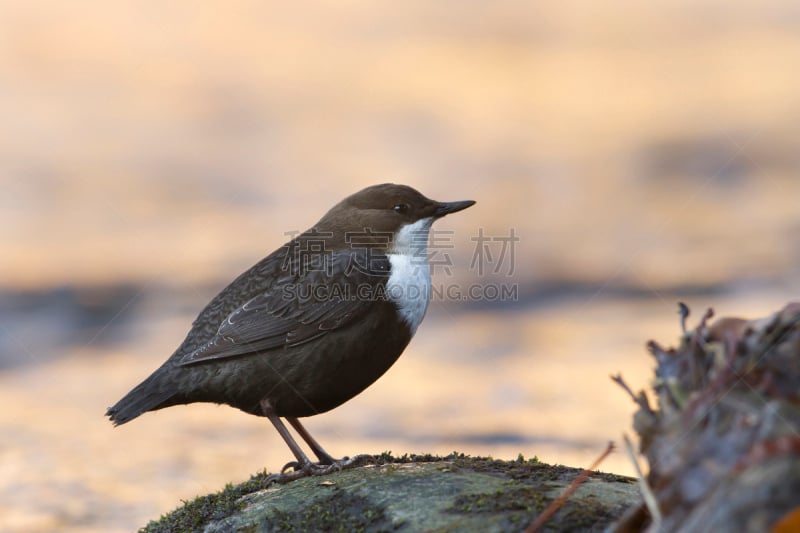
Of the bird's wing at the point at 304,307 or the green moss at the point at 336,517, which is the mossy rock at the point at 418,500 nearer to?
the green moss at the point at 336,517

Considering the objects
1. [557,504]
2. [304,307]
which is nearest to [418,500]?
[557,504]

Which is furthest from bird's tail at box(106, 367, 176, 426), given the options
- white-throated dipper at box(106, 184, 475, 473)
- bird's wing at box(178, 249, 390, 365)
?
bird's wing at box(178, 249, 390, 365)

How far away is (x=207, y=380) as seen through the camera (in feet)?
16.6

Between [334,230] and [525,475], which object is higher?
[334,230]

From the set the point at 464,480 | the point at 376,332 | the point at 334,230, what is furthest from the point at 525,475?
the point at 334,230

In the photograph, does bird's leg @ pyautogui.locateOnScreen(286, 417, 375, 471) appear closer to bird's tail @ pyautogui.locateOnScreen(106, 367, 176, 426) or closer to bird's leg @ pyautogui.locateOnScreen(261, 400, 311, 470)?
bird's leg @ pyautogui.locateOnScreen(261, 400, 311, 470)

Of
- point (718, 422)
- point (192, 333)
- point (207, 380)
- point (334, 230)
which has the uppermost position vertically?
point (334, 230)

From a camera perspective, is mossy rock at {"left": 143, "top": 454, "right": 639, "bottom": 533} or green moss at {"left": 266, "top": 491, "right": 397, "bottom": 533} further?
green moss at {"left": 266, "top": 491, "right": 397, "bottom": 533}

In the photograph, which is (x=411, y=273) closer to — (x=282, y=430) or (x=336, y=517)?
(x=282, y=430)

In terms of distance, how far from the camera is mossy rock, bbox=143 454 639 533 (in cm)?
328

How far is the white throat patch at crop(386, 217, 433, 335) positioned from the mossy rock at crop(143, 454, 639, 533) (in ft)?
3.39

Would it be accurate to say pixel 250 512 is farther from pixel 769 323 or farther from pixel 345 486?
pixel 769 323

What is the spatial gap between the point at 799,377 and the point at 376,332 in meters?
3.01

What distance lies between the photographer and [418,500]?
3545mm
